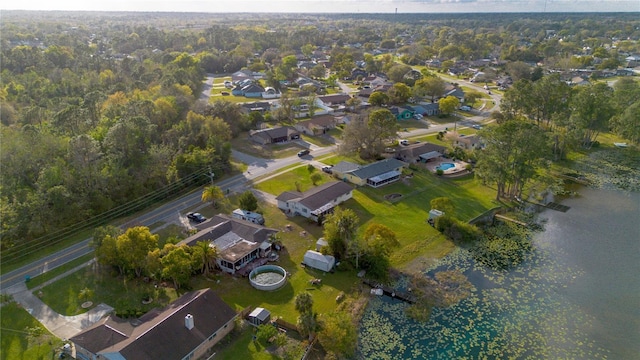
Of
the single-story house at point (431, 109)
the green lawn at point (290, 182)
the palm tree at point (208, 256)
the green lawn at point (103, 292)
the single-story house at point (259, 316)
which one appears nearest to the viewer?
the single-story house at point (259, 316)

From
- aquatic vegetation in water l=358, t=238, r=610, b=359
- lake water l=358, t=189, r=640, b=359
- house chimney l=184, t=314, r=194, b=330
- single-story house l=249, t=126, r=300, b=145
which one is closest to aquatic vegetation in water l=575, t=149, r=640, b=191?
lake water l=358, t=189, r=640, b=359

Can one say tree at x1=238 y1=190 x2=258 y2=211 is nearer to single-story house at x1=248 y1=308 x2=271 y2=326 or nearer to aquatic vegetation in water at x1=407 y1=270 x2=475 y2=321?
single-story house at x1=248 y1=308 x2=271 y2=326

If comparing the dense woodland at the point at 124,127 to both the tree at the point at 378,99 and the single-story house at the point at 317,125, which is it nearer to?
the tree at the point at 378,99

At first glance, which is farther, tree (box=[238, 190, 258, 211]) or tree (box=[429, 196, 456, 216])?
tree (box=[238, 190, 258, 211])

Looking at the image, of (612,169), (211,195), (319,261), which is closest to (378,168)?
(319,261)

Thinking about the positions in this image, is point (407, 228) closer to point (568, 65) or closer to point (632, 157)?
point (632, 157)

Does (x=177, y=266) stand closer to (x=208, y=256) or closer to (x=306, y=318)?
(x=208, y=256)

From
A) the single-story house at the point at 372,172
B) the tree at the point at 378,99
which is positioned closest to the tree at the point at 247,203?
the single-story house at the point at 372,172
